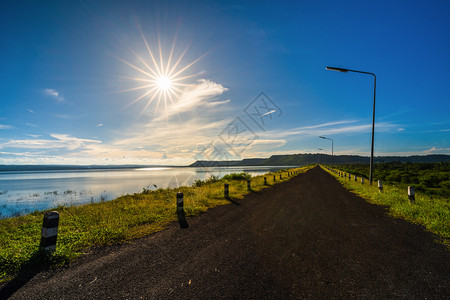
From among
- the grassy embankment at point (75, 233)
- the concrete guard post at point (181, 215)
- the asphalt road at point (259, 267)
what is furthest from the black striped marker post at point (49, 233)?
the concrete guard post at point (181, 215)

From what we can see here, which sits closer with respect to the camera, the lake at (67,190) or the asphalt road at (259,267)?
the asphalt road at (259,267)

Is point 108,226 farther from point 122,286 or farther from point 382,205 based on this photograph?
point 382,205

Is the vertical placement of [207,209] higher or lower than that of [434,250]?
lower

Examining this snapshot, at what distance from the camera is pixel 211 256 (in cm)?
436

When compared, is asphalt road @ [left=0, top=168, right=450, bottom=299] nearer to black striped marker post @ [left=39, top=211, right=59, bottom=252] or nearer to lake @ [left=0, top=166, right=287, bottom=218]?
black striped marker post @ [left=39, top=211, right=59, bottom=252]

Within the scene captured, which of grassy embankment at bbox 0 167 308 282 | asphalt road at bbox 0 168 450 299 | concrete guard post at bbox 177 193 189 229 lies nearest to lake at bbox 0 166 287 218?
grassy embankment at bbox 0 167 308 282

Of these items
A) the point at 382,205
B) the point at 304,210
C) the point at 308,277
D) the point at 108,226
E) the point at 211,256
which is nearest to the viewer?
the point at 308,277

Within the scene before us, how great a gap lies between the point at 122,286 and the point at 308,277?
10.3 feet

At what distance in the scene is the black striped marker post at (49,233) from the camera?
439 centimetres

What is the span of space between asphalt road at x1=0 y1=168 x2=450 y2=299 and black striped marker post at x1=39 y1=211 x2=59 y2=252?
0.80 meters

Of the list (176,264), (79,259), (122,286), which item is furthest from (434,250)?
(79,259)

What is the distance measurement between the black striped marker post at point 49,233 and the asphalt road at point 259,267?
31.5 inches

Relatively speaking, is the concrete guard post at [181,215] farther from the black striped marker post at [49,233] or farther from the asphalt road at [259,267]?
the black striped marker post at [49,233]

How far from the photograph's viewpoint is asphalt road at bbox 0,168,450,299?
3.10 meters
